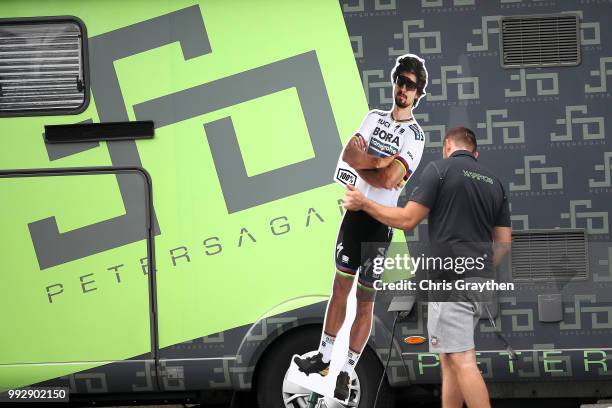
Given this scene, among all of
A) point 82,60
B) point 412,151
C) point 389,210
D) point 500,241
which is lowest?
point 500,241

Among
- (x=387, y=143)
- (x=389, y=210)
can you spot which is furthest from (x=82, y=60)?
(x=389, y=210)

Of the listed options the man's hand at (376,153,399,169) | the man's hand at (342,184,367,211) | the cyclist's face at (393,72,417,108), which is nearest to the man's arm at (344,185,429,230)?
the man's hand at (342,184,367,211)

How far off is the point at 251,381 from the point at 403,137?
180 cm

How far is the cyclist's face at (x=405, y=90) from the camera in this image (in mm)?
6043

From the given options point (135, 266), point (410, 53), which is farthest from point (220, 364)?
point (410, 53)

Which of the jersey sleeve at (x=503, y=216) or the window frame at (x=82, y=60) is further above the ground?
the window frame at (x=82, y=60)

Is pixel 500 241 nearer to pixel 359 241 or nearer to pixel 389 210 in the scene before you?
pixel 389 210

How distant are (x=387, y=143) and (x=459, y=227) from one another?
0.76m

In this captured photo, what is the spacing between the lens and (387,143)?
20.0 feet

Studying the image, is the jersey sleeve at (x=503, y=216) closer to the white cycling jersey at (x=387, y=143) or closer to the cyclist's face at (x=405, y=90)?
the white cycling jersey at (x=387, y=143)

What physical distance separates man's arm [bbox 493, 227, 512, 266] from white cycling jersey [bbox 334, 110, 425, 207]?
0.65m

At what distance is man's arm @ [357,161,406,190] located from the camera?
6082 mm

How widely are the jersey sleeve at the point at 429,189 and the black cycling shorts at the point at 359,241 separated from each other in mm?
424

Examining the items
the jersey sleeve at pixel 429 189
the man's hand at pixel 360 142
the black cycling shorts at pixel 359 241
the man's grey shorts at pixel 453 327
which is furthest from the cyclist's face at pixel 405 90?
the man's grey shorts at pixel 453 327
